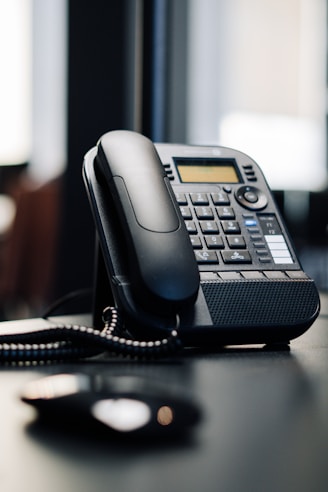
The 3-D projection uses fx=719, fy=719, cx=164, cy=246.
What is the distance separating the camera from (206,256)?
56cm

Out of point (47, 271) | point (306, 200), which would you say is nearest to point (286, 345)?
point (47, 271)

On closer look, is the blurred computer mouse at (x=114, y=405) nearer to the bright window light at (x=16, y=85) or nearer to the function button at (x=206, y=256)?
the function button at (x=206, y=256)

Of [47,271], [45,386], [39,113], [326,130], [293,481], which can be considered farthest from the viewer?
[39,113]

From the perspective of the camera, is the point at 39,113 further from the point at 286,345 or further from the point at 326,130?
the point at 286,345

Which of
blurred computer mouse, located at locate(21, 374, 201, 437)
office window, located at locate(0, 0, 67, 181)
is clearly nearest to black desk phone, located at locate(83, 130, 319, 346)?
blurred computer mouse, located at locate(21, 374, 201, 437)

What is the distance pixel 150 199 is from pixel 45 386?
22cm

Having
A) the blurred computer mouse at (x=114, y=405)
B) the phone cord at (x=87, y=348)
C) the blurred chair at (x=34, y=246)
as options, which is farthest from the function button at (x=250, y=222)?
the blurred chair at (x=34, y=246)

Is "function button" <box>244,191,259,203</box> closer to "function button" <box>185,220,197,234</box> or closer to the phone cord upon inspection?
"function button" <box>185,220,197,234</box>

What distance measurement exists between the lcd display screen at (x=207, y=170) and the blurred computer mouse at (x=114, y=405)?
10.9 inches

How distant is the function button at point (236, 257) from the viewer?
22.5 inches

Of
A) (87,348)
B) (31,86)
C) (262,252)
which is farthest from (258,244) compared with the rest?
(31,86)

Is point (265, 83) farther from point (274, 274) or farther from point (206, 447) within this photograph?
point (206, 447)

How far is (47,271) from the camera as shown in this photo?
2.45m

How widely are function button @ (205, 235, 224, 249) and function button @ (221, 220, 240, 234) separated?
14 millimetres
